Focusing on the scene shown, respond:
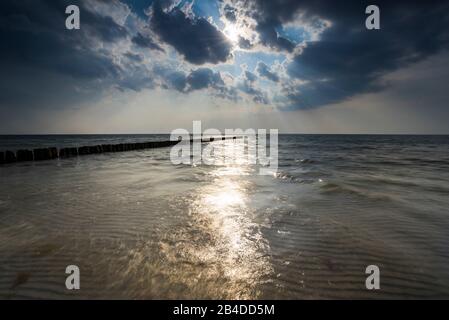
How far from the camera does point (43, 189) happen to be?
826cm

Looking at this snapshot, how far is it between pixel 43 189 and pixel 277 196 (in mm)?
8670

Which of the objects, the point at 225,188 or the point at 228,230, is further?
the point at 225,188

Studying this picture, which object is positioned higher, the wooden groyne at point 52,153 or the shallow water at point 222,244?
the wooden groyne at point 52,153

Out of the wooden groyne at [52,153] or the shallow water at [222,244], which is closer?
the shallow water at [222,244]

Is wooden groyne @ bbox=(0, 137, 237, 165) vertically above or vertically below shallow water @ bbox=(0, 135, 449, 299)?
above

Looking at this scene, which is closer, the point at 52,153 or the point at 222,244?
the point at 222,244

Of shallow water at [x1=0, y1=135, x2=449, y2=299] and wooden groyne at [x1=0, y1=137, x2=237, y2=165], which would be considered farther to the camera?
wooden groyne at [x1=0, y1=137, x2=237, y2=165]

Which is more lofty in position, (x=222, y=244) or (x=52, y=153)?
(x=52, y=153)

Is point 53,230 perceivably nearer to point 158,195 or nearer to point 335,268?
point 158,195

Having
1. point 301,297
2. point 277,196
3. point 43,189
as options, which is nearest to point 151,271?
point 301,297
